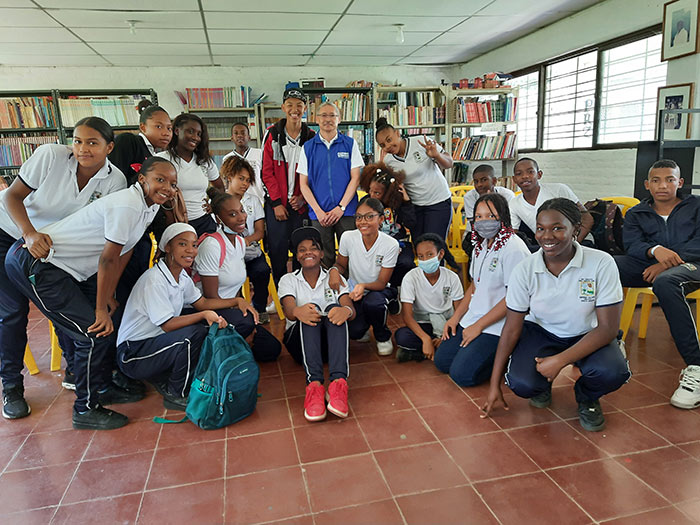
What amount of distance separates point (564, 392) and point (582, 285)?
693mm

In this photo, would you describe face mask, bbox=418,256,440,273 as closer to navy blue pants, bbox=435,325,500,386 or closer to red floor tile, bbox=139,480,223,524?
navy blue pants, bbox=435,325,500,386

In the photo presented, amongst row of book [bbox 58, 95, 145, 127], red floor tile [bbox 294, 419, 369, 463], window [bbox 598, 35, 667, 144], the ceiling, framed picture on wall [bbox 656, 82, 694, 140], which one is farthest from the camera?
row of book [bbox 58, 95, 145, 127]

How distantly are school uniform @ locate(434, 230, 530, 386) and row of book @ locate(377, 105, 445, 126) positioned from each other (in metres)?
4.04

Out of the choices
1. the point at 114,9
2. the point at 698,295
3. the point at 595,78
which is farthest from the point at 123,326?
the point at 595,78

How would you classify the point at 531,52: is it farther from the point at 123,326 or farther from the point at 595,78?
the point at 123,326

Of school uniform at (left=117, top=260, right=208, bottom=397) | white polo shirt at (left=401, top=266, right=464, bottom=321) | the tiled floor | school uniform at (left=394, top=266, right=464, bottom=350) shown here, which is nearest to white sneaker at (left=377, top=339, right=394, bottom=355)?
school uniform at (left=394, top=266, right=464, bottom=350)

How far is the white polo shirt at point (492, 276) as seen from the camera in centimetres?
236

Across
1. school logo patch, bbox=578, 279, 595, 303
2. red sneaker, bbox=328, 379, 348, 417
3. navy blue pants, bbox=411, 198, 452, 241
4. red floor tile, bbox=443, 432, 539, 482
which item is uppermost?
navy blue pants, bbox=411, 198, 452, 241

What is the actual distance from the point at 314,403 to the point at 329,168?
1.69 m

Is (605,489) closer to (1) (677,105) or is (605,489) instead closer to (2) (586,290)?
(2) (586,290)

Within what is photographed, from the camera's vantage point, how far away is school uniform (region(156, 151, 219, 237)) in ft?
8.66

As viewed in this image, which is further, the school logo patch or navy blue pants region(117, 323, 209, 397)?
navy blue pants region(117, 323, 209, 397)

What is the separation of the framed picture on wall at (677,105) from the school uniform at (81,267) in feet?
14.0

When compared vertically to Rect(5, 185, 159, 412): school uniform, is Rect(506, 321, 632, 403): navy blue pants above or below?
below
